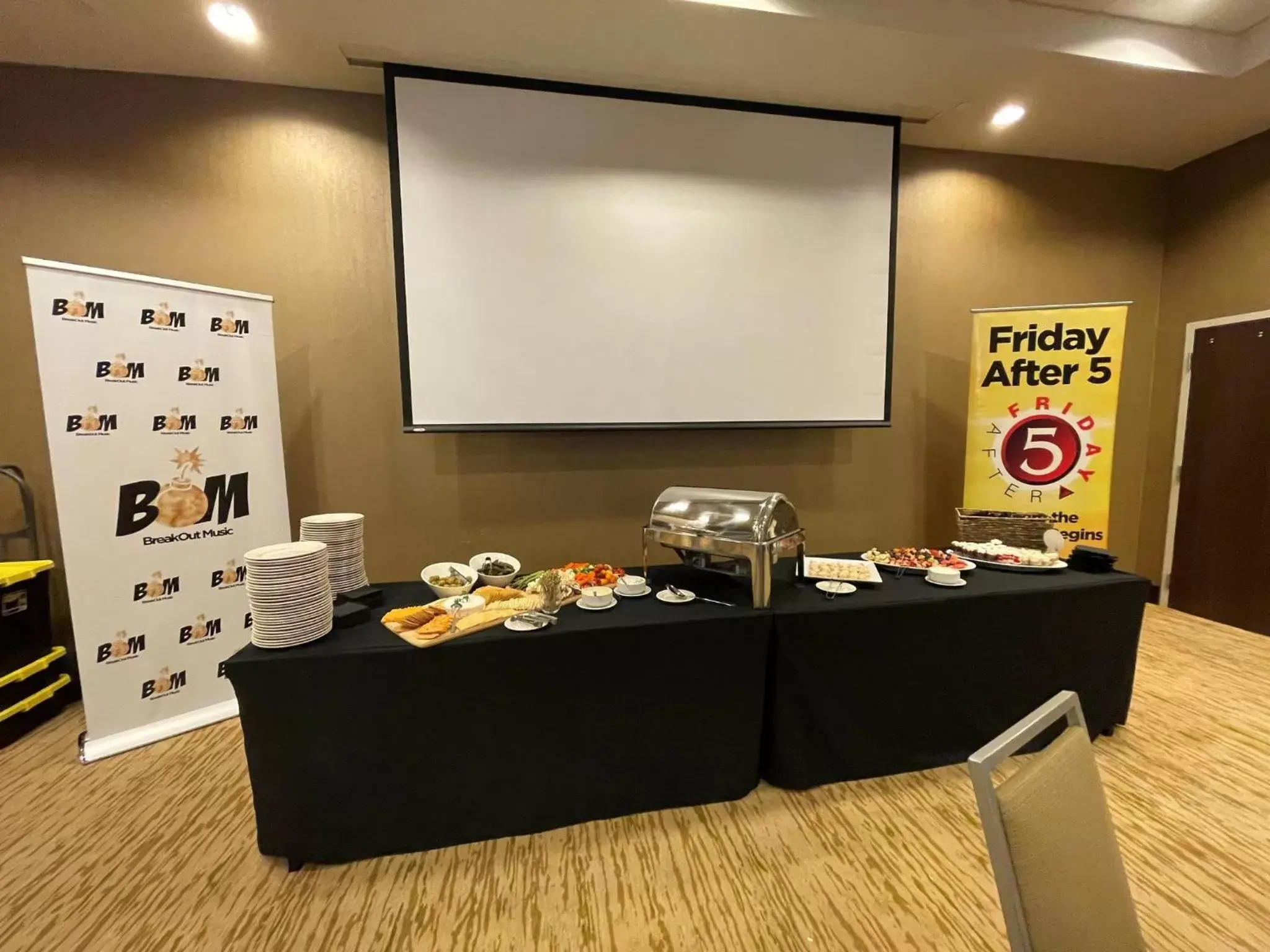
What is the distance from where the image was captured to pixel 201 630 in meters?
2.46

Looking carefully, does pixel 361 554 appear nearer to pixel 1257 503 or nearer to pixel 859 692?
pixel 859 692

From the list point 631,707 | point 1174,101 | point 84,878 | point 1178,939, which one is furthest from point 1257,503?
point 84,878

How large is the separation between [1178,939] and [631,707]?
60.3 inches

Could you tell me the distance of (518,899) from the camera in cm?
153

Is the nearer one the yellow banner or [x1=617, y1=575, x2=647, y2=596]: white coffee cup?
[x1=617, y1=575, x2=647, y2=596]: white coffee cup

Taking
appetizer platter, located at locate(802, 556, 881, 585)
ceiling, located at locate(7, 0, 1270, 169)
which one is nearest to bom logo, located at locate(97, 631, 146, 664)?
ceiling, located at locate(7, 0, 1270, 169)

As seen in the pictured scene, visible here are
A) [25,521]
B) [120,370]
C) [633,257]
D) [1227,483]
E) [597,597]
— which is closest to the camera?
[597,597]

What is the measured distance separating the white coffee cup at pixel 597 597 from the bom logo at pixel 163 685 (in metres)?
1.95

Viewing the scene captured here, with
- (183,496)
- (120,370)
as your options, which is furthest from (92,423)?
(183,496)

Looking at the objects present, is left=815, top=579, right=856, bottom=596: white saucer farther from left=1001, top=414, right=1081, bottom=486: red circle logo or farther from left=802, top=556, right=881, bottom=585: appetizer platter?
left=1001, top=414, right=1081, bottom=486: red circle logo

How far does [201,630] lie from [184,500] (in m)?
0.60

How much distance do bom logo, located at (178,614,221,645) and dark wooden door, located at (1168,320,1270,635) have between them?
5757 millimetres

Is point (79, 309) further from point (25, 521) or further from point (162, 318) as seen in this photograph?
point (25, 521)

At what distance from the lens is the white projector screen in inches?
107
